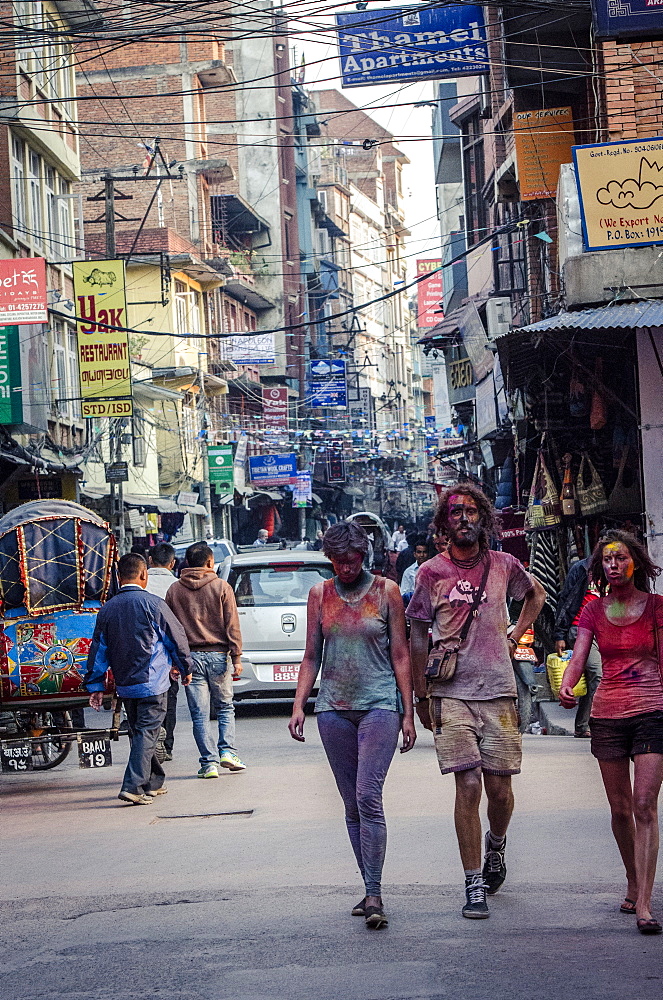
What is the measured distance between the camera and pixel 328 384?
63812 mm

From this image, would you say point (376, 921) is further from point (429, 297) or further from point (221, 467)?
point (429, 297)

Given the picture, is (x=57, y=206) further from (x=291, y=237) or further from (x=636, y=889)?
(x=291, y=237)

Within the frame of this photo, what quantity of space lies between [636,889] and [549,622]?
11.9m

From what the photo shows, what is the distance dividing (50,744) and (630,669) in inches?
261

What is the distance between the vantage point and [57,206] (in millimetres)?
36594

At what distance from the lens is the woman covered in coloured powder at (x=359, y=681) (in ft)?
21.4

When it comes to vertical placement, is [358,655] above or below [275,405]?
below

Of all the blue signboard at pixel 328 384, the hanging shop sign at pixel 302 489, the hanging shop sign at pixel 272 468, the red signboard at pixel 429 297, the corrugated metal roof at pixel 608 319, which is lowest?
the corrugated metal roof at pixel 608 319

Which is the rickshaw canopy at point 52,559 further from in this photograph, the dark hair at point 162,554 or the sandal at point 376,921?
the sandal at point 376,921

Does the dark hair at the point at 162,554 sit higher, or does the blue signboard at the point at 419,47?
the blue signboard at the point at 419,47

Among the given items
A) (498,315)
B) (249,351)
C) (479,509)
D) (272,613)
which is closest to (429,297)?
(249,351)

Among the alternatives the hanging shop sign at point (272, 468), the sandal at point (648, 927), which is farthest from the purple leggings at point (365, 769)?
the hanging shop sign at point (272, 468)

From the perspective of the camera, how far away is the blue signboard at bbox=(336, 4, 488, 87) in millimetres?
20766

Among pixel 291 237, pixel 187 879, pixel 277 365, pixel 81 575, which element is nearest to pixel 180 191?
pixel 277 365
